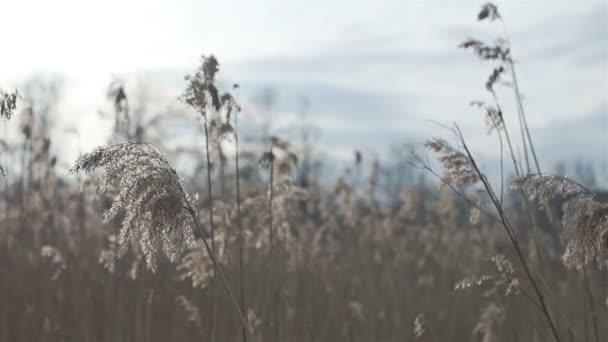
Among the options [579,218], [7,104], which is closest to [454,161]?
[579,218]

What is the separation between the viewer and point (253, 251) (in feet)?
15.7

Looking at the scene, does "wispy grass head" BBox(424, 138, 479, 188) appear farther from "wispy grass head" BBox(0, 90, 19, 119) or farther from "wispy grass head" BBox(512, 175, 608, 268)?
"wispy grass head" BBox(0, 90, 19, 119)

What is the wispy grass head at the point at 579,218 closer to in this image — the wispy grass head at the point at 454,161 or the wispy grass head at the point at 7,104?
the wispy grass head at the point at 454,161

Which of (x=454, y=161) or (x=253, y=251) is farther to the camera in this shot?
(x=253, y=251)

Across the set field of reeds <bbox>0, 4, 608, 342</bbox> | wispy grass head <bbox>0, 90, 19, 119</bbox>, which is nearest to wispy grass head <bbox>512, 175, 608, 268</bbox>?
field of reeds <bbox>0, 4, 608, 342</bbox>

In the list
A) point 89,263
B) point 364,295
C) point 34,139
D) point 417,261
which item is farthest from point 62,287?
point 417,261

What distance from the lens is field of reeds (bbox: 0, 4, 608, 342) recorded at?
2.22 meters

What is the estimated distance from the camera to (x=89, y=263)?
679 centimetres

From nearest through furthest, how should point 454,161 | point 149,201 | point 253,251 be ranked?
point 149,201
point 454,161
point 253,251

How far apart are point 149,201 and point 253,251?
269 cm

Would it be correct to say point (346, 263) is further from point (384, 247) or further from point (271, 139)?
point (271, 139)

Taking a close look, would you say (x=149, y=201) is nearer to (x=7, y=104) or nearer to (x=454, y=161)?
(x=7, y=104)

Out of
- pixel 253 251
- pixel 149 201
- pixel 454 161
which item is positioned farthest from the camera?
pixel 253 251

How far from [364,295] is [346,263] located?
1815 mm
